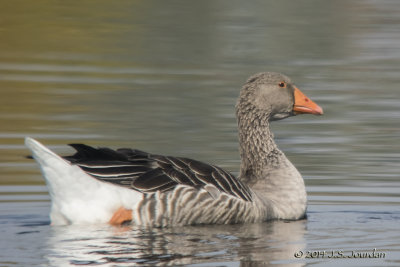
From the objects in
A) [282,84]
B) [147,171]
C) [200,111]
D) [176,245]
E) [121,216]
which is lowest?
[176,245]

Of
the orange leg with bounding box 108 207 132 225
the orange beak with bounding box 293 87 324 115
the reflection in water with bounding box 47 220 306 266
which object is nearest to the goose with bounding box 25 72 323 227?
the orange leg with bounding box 108 207 132 225

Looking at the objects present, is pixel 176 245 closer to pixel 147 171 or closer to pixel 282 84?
pixel 147 171

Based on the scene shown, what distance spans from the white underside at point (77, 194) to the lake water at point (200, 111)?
0.15 meters

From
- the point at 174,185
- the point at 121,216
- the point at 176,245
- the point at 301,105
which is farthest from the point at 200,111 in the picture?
the point at 176,245

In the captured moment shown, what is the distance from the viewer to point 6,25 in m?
34.4

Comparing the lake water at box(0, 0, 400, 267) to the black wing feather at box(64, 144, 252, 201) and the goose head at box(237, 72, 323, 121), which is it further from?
the goose head at box(237, 72, 323, 121)

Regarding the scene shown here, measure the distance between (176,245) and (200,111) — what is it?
354 inches

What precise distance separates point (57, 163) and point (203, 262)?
210cm

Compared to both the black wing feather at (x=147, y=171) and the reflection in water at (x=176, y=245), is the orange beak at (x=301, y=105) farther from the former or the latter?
the reflection in water at (x=176, y=245)

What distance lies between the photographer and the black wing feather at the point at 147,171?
11.1 meters

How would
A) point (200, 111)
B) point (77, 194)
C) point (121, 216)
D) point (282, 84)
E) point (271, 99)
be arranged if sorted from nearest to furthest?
point (77, 194) → point (121, 216) → point (271, 99) → point (282, 84) → point (200, 111)

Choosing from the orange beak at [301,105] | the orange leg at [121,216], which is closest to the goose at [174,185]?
the orange leg at [121,216]

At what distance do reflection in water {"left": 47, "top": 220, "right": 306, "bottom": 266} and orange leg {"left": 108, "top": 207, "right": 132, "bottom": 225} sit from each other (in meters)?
0.10

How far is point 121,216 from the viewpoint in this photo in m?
11.0
